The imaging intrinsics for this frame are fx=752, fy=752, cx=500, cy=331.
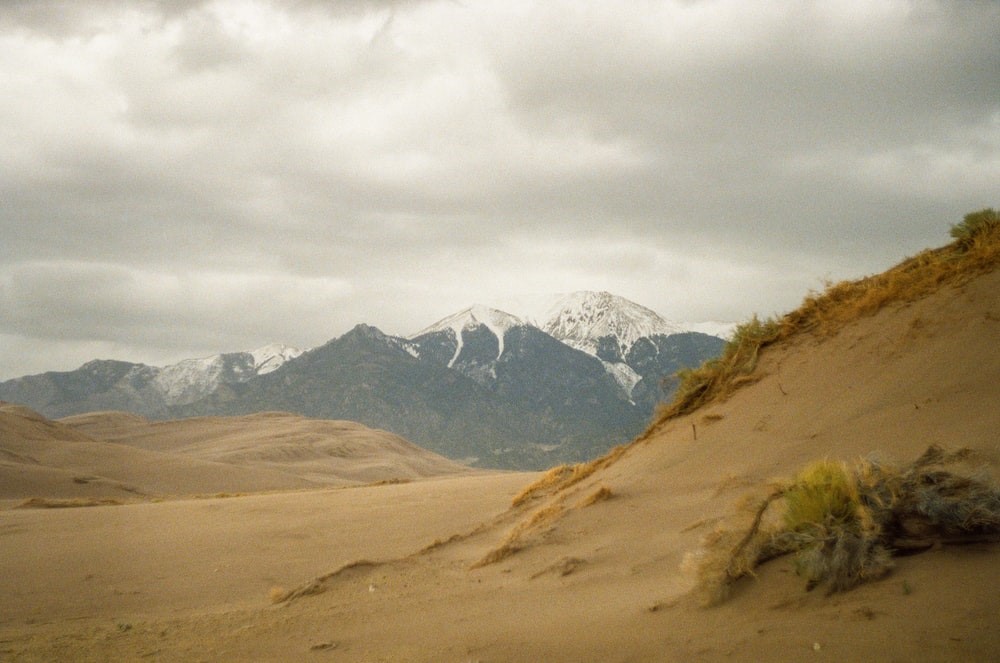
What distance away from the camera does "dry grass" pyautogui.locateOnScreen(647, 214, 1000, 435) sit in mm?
10984

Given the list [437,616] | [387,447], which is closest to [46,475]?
[437,616]

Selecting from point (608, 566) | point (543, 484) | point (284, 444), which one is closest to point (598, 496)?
point (608, 566)

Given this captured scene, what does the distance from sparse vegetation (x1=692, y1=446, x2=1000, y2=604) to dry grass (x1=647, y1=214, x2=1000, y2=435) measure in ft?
20.8

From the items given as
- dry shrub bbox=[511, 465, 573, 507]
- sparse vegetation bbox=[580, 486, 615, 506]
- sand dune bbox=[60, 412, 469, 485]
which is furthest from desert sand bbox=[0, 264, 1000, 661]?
sand dune bbox=[60, 412, 469, 485]

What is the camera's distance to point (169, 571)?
1061 centimetres

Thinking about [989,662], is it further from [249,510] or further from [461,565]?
[249,510]

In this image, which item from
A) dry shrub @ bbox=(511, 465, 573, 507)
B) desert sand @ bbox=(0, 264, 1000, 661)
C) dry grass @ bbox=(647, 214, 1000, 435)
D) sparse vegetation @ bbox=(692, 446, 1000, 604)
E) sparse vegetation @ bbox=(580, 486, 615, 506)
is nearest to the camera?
desert sand @ bbox=(0, 264, 1000, 661)

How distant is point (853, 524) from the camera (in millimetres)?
5035

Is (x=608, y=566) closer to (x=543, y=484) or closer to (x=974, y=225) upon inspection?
(x=543, y=484)

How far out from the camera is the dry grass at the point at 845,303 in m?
11.0

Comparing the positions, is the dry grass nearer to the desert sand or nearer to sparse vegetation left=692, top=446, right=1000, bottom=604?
the desert sand

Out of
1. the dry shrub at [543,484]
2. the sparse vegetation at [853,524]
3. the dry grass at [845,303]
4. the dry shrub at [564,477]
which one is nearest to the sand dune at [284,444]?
the dry shrub at [543,484]

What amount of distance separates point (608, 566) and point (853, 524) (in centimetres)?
309

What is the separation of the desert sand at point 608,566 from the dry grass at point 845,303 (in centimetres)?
26
